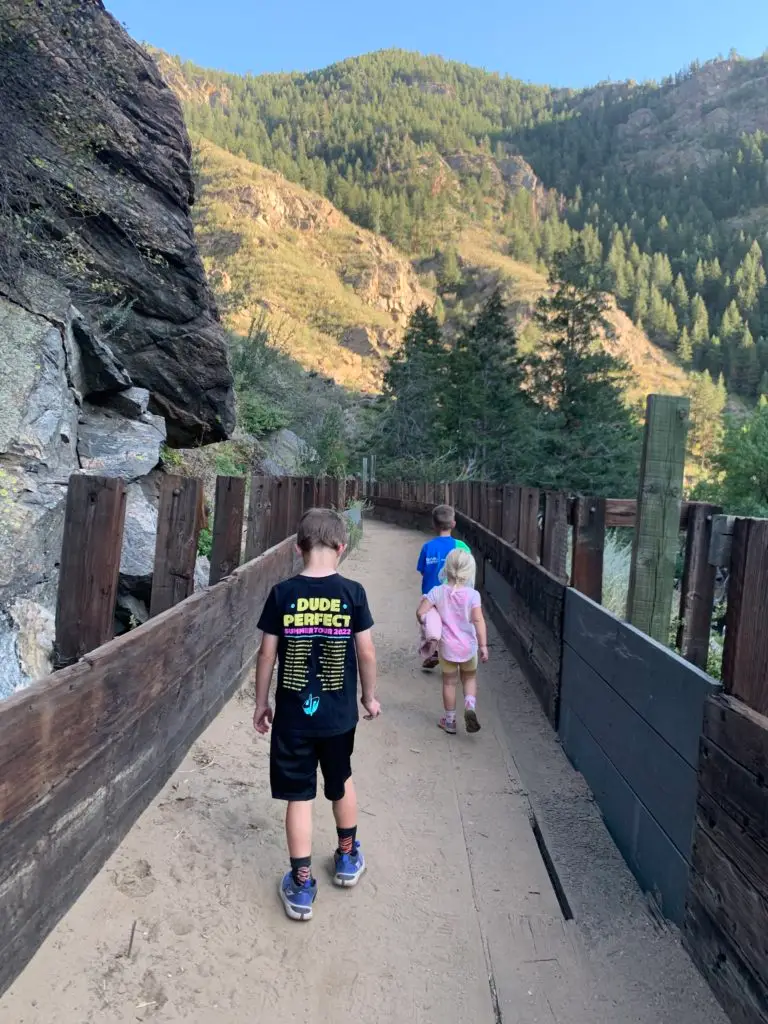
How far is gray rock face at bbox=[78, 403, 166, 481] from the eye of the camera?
802 centimetres

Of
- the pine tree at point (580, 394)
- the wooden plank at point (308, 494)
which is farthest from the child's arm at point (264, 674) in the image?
the pine tree at point (580, 394)

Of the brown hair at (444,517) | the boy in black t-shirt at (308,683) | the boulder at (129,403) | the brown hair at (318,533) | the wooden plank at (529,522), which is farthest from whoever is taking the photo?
the boulder at (129,403)

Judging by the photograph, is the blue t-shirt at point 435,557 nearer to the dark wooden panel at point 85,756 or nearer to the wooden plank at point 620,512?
the wooden plank at point 620,512

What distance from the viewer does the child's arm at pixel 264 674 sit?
311 cm

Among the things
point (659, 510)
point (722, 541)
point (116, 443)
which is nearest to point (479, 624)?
point (659, 510)

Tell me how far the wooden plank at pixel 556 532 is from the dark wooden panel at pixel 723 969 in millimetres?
3169

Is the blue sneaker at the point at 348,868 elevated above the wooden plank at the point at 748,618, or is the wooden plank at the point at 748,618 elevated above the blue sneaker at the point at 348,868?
the wooden plank at the point at 748,618

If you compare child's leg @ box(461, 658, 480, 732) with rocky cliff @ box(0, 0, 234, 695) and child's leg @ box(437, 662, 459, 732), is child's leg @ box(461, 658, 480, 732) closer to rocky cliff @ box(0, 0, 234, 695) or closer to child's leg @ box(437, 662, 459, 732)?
child's leg @ box(437, 662, 459, 732)

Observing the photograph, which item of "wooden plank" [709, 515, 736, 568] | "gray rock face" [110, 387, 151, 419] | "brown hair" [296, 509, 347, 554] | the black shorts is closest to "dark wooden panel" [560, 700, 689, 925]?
"wooden plank" [709, 515, 736, 568]

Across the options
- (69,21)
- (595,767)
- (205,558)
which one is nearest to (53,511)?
(205,558)

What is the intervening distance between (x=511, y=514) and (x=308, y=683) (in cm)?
576

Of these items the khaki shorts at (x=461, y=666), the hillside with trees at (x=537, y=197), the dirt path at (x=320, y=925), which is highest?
the hillside with trees at (x=537, y=197)

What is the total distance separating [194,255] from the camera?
465 inches

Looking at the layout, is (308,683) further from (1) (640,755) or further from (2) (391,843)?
(1) (640,755)
